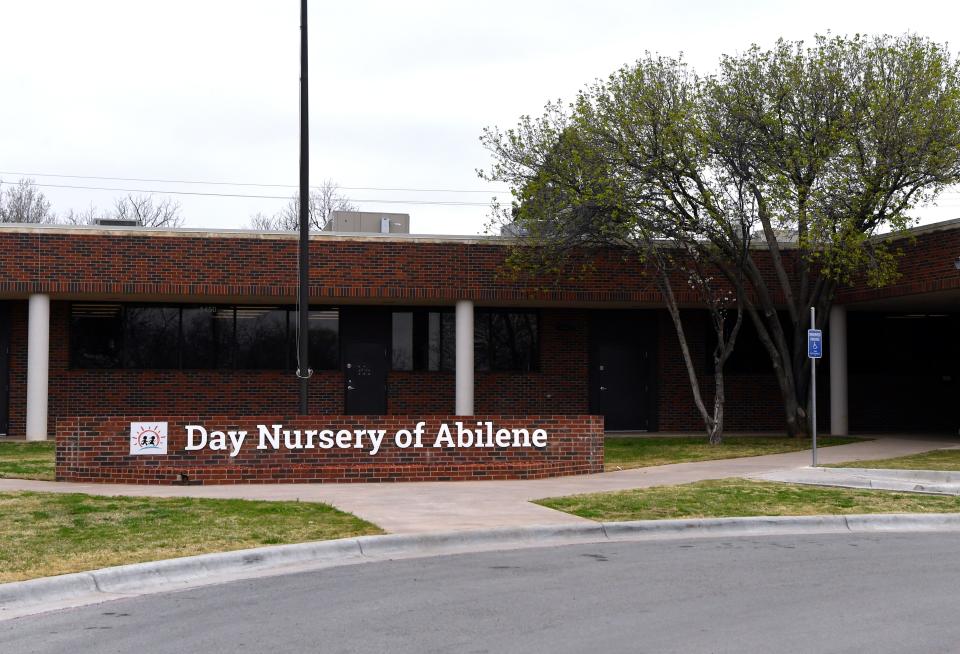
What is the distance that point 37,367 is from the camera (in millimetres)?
25062

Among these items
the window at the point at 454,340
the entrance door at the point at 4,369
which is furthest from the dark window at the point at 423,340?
the entrance door at the point at 4,369

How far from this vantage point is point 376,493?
15.6m

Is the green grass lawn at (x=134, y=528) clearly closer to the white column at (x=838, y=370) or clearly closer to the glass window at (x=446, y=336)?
the glass window at (x=446, y=336)

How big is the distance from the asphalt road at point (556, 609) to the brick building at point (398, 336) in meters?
15.4

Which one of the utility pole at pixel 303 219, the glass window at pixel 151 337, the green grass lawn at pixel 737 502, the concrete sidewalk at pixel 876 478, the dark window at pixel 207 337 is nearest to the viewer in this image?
the green grass lawn at pixel 737 502

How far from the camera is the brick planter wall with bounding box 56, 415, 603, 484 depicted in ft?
54.5

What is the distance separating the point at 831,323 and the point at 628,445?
6.81 metres

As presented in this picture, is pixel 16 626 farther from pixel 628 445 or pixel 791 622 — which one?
pixel 628 445

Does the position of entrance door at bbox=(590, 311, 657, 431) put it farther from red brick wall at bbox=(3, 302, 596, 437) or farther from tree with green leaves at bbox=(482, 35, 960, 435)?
tree with green leaves at bbox=(482, 35, 960, 435)

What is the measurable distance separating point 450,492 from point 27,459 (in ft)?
29.5

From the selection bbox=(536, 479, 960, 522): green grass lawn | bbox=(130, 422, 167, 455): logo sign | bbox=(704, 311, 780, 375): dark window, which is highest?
bbox=(704, 311, 780, 375): dark window

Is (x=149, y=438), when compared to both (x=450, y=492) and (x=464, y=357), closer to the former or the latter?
(x=450, y=492)

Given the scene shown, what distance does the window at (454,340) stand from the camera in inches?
1125

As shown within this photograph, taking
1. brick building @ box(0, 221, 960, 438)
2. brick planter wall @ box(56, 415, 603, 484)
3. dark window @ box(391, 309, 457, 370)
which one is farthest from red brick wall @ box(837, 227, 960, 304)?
dark window @ box(391, 309, 457, 370)
